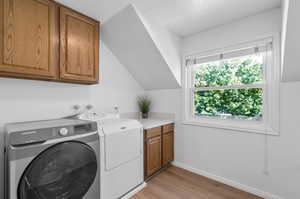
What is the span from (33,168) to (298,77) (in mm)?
2613

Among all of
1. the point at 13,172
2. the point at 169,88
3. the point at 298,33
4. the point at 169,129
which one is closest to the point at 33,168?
the point at 13,172

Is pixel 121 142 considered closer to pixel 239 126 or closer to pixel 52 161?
pixel 52 161

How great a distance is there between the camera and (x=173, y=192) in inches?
71.0

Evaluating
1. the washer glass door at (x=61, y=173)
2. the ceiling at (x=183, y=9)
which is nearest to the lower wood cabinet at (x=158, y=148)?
the washer glass door at (x=61, y=173)

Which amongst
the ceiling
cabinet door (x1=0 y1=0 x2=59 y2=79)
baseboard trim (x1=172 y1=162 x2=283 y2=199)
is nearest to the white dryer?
cabinet door (x1=0 y1=0 x2=59 y2=79)

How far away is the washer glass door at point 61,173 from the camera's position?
3.20ft

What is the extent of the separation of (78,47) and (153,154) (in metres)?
1.78

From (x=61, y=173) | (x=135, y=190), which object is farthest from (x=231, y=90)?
(x=61, y=173)

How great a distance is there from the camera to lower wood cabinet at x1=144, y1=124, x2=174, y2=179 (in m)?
1.97

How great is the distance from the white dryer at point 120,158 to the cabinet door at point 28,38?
83cm

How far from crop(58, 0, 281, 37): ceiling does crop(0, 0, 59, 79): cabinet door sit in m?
0.32

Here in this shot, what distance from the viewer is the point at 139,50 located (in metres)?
2.10

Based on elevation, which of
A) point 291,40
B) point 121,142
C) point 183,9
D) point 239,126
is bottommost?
point 121,142

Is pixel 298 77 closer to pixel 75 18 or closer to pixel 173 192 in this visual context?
pixel 173 192
